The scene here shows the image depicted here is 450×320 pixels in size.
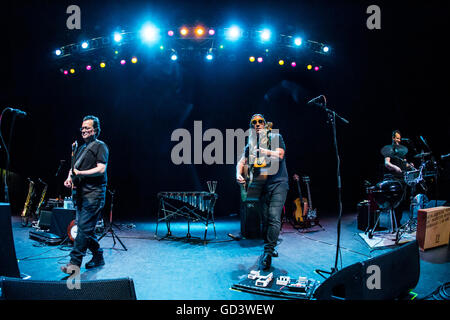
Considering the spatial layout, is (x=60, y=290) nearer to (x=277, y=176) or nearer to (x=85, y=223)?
(x=85, y=223)

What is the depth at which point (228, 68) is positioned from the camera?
1012 cm

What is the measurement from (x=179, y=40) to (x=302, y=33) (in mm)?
3562

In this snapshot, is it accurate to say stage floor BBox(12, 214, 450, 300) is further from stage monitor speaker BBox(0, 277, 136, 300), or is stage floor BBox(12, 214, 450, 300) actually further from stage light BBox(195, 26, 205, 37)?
stage light BBox(195, 26, 205, 37)

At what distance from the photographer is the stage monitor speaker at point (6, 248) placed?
3.03 metres

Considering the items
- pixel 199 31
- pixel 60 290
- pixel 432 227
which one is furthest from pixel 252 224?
pixel 199 31

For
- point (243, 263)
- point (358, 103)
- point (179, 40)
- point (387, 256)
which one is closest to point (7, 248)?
point (243, 263)

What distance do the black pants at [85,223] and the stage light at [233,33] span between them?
5.85 meters

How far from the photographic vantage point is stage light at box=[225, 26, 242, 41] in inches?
301

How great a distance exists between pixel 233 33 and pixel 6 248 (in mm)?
6972

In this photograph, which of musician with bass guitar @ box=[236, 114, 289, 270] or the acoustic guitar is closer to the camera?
musician with bass guitar @ box=[236, 114, 289, 270]

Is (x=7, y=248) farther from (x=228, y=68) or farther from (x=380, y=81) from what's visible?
(x=380, y=81)

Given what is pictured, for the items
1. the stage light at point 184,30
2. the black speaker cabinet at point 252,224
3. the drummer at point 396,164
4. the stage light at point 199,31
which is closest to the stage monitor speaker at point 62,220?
the black speaker cabinet at point 252,224

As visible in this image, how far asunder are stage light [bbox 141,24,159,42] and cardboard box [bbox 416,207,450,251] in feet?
24.2

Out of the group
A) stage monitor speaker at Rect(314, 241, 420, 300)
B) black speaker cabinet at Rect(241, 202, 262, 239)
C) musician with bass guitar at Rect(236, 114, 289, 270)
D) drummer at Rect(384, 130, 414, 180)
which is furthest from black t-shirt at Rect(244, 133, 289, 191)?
drummer at Rect(384, 130, 414, 180)
